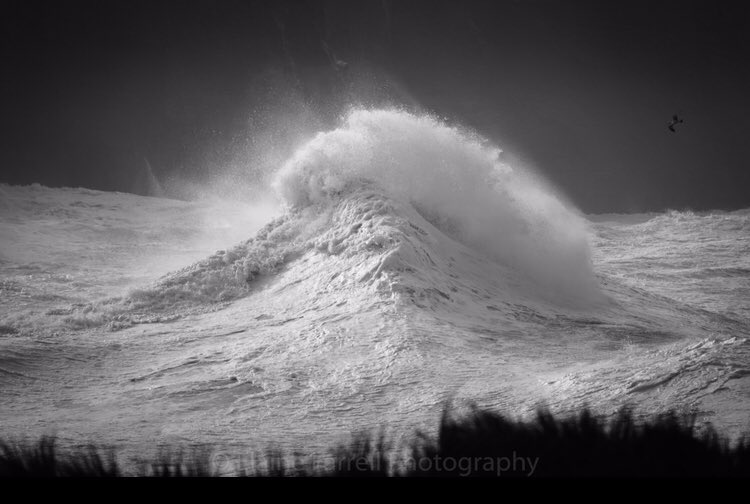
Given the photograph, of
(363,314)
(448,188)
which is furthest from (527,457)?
(448,188)

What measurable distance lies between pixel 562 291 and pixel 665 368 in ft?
15.7

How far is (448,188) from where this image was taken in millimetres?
9820

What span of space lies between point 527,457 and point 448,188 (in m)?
8.27

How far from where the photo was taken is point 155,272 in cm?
1045

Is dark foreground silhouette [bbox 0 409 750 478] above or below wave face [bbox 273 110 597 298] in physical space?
below

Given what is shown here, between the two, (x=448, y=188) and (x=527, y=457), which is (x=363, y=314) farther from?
(x=527, y=457)

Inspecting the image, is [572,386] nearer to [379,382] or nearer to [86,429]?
[379,382]

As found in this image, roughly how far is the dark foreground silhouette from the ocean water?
72cm

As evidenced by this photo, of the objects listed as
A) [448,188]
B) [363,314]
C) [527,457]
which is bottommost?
[527,457]

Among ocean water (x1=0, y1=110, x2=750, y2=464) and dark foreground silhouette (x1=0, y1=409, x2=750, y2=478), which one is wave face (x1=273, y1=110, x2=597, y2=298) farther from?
dark foreground silhouette (x1=0, y1=409, x2=750, y2=478)

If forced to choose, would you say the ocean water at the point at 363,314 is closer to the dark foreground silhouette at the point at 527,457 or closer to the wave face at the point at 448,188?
the wave face at the point at 448,188

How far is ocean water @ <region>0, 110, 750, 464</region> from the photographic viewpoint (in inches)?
154

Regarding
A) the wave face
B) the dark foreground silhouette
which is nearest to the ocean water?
the wave face

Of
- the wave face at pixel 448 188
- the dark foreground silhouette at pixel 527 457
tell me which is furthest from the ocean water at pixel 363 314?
the dark foreground silhouette at pixel 527 457
